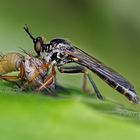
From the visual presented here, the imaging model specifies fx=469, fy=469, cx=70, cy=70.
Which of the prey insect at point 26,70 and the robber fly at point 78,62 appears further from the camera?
the robber fly at point 78,62

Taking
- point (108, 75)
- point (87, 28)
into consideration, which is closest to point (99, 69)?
point (108, 75)

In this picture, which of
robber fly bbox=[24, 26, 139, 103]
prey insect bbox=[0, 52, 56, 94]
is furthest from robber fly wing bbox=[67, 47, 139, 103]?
prey insect bbox=[0, 52, 56, 94]

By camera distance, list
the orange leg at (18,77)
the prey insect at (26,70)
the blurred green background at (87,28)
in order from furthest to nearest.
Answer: the blurred green background at (87,28) < the prey insect at (26,70) < the orange leg at (18,77)

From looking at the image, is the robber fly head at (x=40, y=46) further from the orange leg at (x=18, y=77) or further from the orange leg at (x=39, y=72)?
the orange leg at (x=18, y=77)

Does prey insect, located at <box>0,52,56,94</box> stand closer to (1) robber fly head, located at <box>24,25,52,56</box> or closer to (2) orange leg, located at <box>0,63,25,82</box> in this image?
(2) orange leg, located at <box>0,63,25,82</box>

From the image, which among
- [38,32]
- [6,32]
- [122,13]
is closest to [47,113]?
[6,32]

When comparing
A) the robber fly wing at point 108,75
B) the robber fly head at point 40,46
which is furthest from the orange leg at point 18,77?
the robber fly wing at point 108,75

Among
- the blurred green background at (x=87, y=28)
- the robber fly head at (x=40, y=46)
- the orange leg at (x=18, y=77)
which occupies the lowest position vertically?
the orange leg at (x=18, y=77)

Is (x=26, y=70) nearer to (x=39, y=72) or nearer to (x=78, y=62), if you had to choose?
(x=39, y=72)
